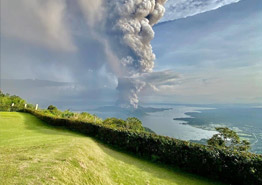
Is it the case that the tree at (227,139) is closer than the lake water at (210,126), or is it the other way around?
the tree at (227,139)

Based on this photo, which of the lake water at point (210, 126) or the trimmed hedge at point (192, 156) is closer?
the trimmed hedge at point (192, 156)

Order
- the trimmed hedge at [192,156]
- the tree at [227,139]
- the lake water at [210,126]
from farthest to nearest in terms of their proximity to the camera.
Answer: the lake water at [210,126] → the tree at [227,139] → the trimmed hedge at [192,156]

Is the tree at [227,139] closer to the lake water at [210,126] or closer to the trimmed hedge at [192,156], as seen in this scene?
the lake water at [210,126]

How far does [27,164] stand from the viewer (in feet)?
10.6

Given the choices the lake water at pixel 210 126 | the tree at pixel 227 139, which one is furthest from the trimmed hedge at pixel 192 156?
the tree at pixel 227 139

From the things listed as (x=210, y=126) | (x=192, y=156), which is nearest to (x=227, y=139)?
(x=192, y=156)

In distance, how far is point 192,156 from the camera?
20.6 feet

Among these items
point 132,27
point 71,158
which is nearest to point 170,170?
point 71,158

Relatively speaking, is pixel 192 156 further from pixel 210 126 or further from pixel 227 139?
pixel 210 126

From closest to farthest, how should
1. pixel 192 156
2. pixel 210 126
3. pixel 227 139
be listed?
pixel 192 156 → pixel 227 139 → pixel 210 126

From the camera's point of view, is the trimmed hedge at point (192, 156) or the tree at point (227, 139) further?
the tree at point (227, 139)

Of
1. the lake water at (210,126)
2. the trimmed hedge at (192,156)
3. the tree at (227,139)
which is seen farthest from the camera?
the lake water at (210,126)

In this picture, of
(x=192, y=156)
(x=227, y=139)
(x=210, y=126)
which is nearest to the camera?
(x=192, y=156)

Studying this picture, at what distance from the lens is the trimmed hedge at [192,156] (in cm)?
515
